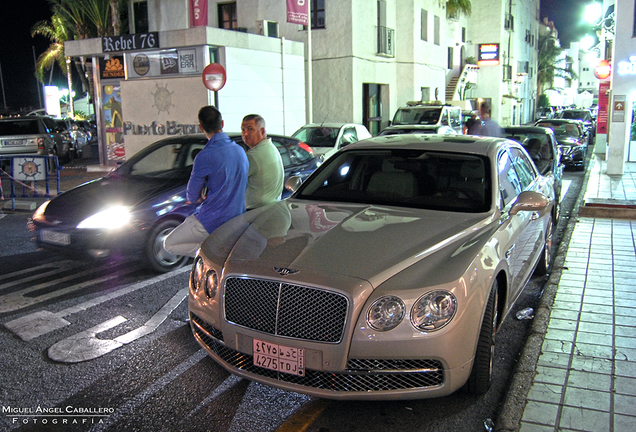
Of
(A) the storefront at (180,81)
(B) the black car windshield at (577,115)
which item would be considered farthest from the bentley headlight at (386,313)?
(B) the black car windshield at (577,115)

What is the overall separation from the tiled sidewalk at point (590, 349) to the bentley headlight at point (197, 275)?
7.06 feet

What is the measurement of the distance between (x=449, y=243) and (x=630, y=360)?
67.7 inches

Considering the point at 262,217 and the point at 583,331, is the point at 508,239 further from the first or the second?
the point at 262,217

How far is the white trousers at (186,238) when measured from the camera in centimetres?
486

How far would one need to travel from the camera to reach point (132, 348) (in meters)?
4.52

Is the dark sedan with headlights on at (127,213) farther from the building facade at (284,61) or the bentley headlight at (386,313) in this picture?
the building facade at (284,61)

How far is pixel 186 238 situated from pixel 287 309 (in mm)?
1957

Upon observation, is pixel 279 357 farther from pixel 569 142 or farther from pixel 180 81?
pixel 569 142

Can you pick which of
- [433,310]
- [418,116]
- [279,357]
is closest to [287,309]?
[279,357]

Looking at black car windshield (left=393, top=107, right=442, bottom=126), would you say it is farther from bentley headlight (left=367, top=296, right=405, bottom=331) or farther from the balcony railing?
bentley headlight (left=367, top=296, right=405, bottom=331)

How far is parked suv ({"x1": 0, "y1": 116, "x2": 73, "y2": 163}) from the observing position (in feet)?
56.0

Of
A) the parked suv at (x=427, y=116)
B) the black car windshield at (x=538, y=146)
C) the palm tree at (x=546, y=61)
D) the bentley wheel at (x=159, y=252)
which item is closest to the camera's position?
the bentley wheel at (x=159, y=252)

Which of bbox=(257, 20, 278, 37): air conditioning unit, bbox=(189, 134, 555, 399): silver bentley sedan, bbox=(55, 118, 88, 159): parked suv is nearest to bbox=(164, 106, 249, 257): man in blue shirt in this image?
bbox=(189, 134, 555, 399): silver bentley sedan

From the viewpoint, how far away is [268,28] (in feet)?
67.9
